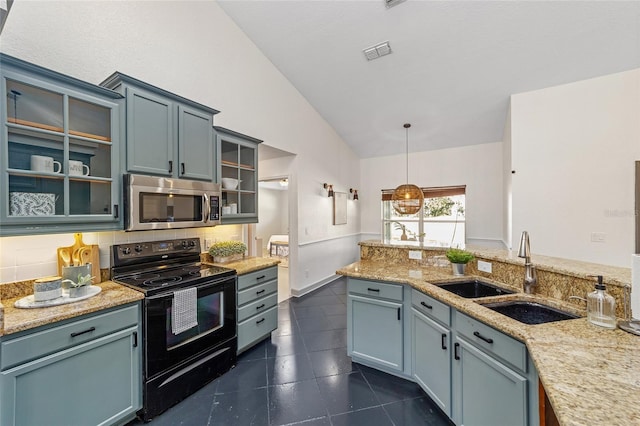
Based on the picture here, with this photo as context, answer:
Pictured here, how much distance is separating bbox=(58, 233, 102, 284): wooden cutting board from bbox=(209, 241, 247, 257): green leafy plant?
3.18 ft

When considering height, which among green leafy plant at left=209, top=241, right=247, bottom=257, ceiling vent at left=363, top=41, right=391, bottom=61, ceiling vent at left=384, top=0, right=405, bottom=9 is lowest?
green leafy plant at left=209, top=241, right=247, bottom=257

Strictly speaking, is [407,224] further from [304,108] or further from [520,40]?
[520,40]

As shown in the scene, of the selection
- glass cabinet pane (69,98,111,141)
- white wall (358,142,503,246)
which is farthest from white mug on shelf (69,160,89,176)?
white wall (358,142,503,246)

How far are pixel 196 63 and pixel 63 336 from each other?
9.07ft

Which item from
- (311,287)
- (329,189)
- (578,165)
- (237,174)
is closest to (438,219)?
(329,189)

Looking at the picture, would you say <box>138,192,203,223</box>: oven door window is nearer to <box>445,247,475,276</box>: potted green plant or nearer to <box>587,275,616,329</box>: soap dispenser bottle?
<box>445,247,475,276</box>: potted green plant

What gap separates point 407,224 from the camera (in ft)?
20.3

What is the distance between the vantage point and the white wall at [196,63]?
6.30 ft

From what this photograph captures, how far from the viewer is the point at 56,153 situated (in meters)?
1.72

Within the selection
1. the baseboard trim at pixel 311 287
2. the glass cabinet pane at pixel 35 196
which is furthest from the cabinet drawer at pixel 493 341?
the baseboard trim at pixel 311 287

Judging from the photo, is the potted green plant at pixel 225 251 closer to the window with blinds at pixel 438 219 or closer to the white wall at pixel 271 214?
the window with blinds at pixel 438 219

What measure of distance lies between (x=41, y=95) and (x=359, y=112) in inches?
159

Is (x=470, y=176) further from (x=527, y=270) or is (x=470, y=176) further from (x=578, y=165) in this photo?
(x=527, y=270)

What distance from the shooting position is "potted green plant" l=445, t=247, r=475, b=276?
221 centimetres
